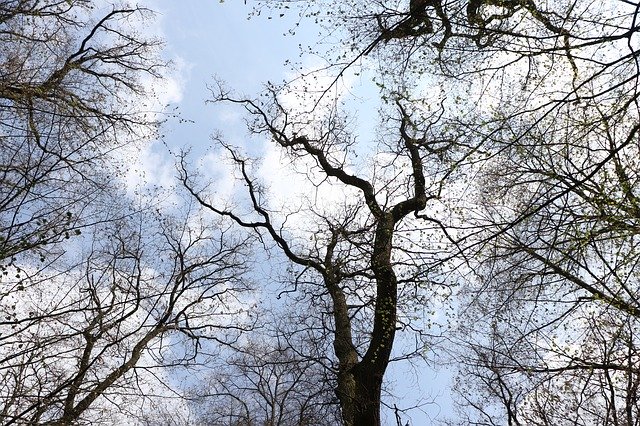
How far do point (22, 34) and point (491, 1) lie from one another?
15.5ft

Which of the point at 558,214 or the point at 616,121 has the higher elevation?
the point at 616,121

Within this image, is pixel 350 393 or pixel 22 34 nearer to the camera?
pixel 22 34

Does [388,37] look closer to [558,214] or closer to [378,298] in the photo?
[558,214]

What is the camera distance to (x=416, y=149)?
9.16m

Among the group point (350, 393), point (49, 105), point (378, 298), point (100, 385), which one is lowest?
point (100, 385)

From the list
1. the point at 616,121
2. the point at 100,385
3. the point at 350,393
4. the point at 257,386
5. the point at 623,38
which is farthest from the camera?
the point at 257,386

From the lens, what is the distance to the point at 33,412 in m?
3.52

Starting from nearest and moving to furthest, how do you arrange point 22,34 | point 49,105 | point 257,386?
point 22,34, point 49,105, point 257,386

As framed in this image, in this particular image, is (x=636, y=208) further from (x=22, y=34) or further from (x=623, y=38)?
(x=22, y=34)

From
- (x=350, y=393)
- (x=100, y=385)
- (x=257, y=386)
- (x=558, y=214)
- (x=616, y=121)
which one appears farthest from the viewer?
(x=257, y=386)

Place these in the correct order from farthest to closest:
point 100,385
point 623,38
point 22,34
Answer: point 22,34 < point 100,385 < point 623,38

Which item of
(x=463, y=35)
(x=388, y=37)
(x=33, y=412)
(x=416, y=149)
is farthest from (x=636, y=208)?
(x=416, y=149)

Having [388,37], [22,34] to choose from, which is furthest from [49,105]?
[388,37]

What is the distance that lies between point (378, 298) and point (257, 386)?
9.71 m
